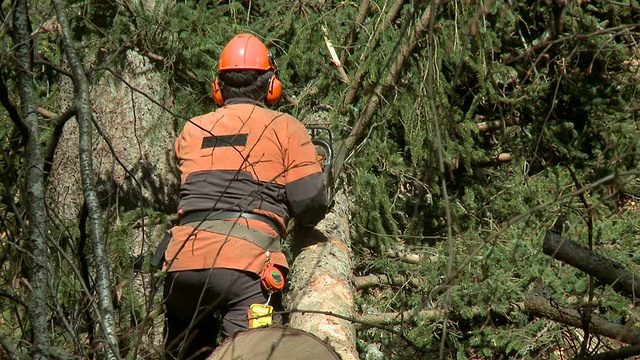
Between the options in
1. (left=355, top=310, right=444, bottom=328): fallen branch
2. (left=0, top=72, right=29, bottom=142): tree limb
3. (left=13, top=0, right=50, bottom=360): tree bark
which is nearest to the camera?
(left=13, top=0, right=50, bottom=360): tree bark

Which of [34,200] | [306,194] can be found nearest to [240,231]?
[306,194]

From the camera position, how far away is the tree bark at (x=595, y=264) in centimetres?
334

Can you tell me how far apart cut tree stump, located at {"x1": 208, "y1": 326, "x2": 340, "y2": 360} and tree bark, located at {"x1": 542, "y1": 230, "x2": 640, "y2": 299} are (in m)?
1.09

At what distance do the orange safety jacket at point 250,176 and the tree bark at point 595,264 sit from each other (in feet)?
4.68

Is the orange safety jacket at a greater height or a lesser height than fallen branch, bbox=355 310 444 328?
greater

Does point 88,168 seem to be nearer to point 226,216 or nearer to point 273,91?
point 226,216

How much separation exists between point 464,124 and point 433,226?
0.91 metres

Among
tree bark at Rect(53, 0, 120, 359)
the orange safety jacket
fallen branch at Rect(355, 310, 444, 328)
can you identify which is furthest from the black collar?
tree bark at Rect(53, 0, 120, 359)

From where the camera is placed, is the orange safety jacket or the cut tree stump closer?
the cut tree stump

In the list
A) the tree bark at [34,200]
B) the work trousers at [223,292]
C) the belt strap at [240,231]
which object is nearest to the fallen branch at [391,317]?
the work trousers at [223,292]

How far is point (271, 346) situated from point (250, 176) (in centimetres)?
122

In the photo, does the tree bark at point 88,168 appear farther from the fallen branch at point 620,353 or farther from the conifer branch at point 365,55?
the conifer branch at point 365,55

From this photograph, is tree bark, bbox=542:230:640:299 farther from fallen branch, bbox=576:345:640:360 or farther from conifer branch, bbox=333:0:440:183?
conifer branch, bbox=333:0:440:183

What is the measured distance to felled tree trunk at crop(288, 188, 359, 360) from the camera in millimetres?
4199
